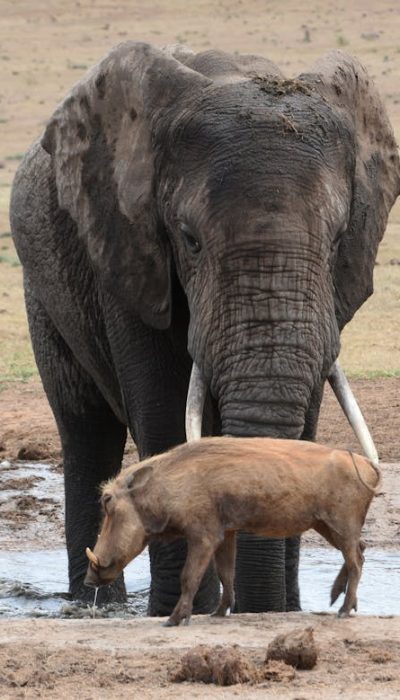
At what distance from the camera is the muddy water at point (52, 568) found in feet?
29.0

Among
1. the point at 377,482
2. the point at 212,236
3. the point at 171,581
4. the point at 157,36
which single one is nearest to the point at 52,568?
the point at 171,581

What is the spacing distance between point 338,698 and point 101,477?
4.24m

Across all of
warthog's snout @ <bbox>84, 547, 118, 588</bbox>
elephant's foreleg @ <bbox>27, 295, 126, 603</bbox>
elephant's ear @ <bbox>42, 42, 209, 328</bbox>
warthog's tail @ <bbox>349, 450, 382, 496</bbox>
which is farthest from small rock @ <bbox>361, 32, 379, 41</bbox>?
warthog's snout @ <bbox>84, 547, 118, 588</bbox>

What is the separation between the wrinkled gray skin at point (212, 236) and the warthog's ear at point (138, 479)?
18.5 inches

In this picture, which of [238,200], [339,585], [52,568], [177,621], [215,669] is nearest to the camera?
[215,669]

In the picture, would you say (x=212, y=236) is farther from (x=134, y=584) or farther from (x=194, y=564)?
(x=134, y=584)

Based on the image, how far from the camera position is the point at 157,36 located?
51812 millimetres

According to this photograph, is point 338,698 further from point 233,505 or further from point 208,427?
point 208,427

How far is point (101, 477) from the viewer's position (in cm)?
922

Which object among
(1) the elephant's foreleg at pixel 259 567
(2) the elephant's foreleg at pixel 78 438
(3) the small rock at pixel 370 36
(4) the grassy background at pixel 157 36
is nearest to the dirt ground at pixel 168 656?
(1) the elephant's foreleg at pixel 259 567

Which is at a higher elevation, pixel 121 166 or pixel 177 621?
pixel 121 166

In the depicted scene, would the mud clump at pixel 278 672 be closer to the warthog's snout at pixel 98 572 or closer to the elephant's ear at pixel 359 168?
the warthog's snout at pixel 98 572

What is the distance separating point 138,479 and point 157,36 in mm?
46852

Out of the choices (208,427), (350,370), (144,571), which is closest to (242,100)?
(208,427)
